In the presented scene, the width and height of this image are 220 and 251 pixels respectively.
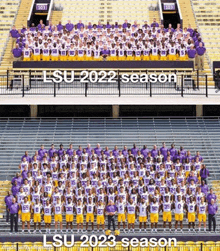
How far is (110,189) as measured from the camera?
23609 mm

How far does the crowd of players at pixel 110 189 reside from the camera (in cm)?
2327

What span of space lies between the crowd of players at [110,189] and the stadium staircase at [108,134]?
8.14ft

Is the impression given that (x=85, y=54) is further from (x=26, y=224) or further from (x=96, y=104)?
(x=26, y=224)

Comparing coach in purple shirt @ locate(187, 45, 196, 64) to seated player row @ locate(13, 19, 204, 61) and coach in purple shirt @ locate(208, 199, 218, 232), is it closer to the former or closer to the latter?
seated player row @ locate(13, 19, 204, 61)

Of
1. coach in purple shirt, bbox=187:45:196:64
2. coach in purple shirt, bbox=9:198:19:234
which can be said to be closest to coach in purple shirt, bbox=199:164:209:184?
coach in purple shirt, bbox=9:198:19:234

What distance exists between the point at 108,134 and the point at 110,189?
588 cm

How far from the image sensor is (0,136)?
29000 millimetres

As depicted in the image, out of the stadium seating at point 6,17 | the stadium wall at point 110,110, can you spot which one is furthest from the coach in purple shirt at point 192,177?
the stadium seating at point 6,17

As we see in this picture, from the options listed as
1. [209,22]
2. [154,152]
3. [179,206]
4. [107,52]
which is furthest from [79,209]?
[209,22]

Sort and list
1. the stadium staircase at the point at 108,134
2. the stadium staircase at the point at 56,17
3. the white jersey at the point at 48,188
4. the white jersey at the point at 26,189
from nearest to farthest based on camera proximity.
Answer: the white jersey at the point at 26,189, the white jersey at the point at 48,188, the stadium staircase at the point at 108,134, the stadium staircase at the point at 56,17

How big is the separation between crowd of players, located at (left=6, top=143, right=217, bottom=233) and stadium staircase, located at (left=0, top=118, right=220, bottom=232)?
97.6 inches

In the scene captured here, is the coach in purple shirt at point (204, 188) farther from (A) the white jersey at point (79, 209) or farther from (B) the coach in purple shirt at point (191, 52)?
(B) the coach in purple shirt at point (191, 52)

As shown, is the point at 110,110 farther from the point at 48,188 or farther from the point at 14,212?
the point at 14,212

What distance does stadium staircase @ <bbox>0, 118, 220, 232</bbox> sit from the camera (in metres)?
28.2
